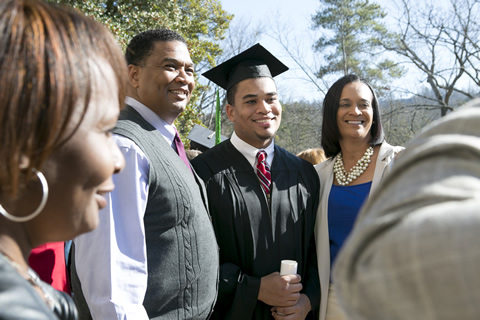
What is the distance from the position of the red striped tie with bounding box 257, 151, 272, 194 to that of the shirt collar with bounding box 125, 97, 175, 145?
0.74m

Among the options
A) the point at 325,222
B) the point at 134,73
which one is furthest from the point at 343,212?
the point at 134,73

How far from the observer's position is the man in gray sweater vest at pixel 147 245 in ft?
5.98

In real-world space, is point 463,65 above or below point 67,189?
above

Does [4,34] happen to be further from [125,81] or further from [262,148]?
[262,148]

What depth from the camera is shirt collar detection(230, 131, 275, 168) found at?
3.09 meters

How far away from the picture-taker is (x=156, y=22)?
38.3 feet

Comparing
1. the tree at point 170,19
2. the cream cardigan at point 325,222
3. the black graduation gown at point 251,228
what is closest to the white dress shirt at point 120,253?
the black graduation gown at point 251,228

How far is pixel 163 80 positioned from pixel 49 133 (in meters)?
1.91

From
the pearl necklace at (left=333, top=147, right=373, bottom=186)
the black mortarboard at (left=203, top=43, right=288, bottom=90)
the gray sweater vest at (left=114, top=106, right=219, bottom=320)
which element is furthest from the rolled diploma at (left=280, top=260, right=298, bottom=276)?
the black mortarboard at (left=203, top=43, right=288, bottom=90)

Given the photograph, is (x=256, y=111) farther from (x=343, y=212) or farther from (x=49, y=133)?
(x=49, y=133)

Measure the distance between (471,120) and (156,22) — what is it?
11917mm

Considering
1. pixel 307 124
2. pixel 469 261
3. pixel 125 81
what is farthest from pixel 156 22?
pixel 307 124

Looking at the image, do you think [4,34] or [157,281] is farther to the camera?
[157,281]

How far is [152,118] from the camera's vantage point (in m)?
2.50
